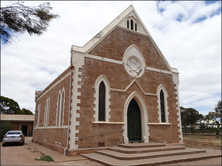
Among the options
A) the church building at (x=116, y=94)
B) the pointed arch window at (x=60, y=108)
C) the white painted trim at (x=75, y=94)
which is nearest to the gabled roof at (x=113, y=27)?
the church building at (x=116, y=94)

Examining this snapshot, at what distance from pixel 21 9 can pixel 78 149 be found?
8372mm

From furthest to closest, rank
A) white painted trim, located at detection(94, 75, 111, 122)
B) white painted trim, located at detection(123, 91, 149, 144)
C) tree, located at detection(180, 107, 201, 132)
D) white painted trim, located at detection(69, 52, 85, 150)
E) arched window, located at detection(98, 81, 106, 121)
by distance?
1. tree, located at detection(180, 107, 201, 132)
2. white painted trim, located at detection(123, 91, 149, 144)
3. arched window, located at detection(98, 81, 106, 121)
4. white painted trim, located at detection(94, 75, 111, 122)
5. white painted trim, located at detection(69, 52, 85, 150)

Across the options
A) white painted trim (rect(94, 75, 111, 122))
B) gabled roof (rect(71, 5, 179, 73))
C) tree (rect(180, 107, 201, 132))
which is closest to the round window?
white painted trim (rect(94, 75, 111, 122))

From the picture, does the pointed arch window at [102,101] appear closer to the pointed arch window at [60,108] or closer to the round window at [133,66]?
the round window at [133,66]

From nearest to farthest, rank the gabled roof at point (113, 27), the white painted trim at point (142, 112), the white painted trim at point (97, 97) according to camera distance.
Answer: the white painted trim at point (97, 97)
the gabled roof at point (113, 27)
the white painted trim at point (142, 112)

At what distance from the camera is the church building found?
469 inches

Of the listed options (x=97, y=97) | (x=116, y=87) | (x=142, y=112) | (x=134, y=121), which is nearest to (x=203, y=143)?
(x=142, y=112)

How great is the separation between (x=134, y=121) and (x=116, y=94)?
109 inches

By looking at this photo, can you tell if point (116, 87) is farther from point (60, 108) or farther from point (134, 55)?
point (60, 108)

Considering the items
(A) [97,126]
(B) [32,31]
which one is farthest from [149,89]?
(B) [32,31]

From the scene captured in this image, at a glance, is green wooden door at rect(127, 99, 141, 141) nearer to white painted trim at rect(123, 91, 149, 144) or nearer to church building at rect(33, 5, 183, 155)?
church building at rect(33, 5, 183, 155)

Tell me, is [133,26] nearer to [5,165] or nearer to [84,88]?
[84,88]

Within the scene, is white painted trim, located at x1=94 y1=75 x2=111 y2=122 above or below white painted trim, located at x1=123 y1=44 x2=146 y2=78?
below

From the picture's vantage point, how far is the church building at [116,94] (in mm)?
11905
